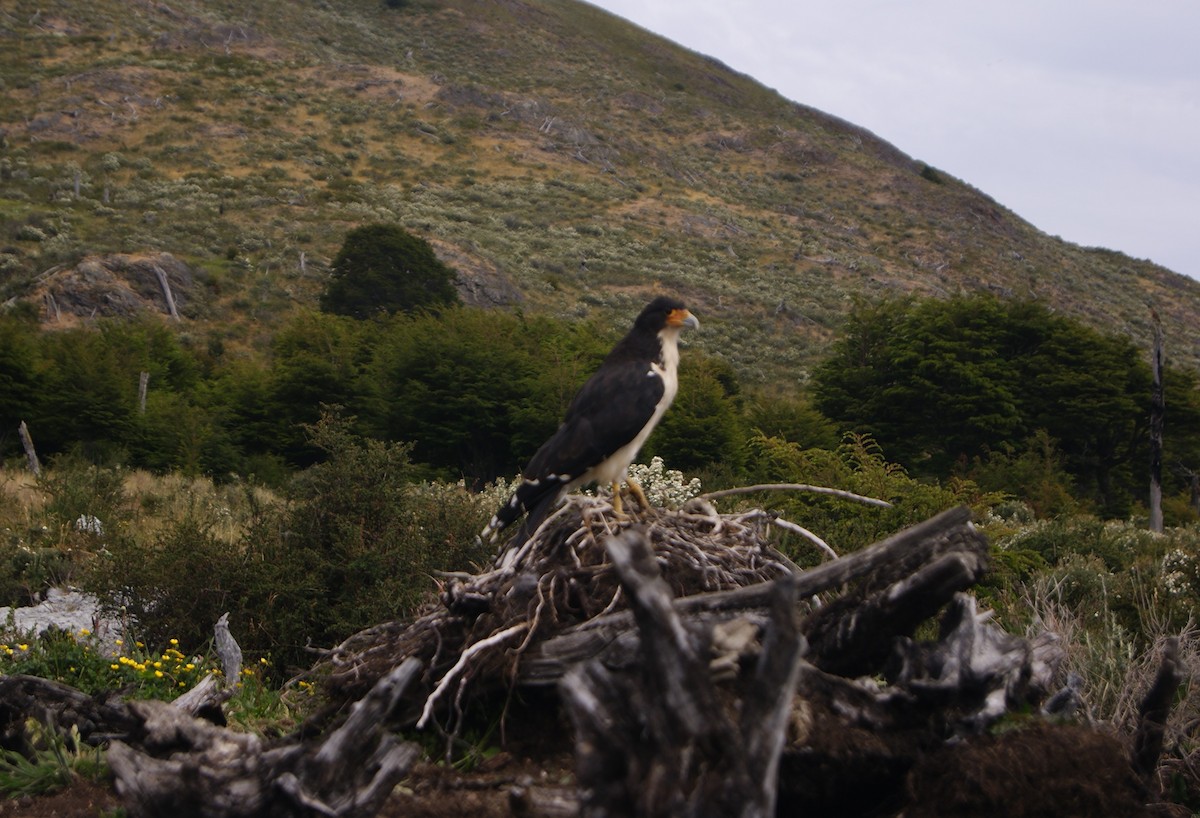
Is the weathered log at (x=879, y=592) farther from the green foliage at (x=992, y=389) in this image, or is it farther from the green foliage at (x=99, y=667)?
the green foliage at (x=992, y=389)

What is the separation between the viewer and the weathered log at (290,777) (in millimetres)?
3012

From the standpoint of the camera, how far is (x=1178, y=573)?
873 centimetres

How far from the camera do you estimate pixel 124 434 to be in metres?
20.2

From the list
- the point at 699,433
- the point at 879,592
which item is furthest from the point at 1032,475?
the point at 879,592

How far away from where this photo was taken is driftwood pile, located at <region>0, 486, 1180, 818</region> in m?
2.37

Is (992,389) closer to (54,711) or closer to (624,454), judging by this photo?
(624,454)

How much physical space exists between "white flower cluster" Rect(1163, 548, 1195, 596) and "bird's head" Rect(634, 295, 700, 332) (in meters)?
5.22

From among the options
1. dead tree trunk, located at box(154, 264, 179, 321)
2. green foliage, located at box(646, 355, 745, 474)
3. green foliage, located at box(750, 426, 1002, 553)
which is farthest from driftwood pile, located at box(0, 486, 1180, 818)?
dead tree trunk, located at box(154, 264, 179, 321)

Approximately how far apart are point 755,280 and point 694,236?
654cm

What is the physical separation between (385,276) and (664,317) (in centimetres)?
3195

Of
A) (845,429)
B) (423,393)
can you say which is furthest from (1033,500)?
(423,393)

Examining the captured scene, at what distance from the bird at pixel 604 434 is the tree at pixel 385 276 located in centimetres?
3016

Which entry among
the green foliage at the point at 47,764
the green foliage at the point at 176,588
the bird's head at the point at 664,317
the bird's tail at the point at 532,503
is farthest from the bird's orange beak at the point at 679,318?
the green foliage at the point at 176,588

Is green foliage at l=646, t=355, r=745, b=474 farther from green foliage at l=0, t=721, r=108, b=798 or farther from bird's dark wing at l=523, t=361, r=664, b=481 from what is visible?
green foliage at l=0, t=721, r=108, b=798
